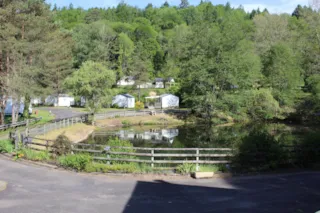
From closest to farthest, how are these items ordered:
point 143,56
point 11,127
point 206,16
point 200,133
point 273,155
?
point 273,155, point 11,127, point 200,133, point 206,16, point 143,56

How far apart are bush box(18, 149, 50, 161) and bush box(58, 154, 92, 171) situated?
6.41ft

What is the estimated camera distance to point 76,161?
15367 millimetres

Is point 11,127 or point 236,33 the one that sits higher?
point 236,33

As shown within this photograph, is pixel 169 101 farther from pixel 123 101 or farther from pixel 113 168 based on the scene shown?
pixel 113 168

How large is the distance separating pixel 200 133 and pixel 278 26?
45.6m

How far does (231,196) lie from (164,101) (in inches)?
2243

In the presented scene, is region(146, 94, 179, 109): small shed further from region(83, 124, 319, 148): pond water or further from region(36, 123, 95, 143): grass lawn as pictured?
region(36, 123, 95, 143): grass lawn

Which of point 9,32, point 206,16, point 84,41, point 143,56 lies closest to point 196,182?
point 9,32

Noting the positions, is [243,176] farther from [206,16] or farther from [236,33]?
[206,16]

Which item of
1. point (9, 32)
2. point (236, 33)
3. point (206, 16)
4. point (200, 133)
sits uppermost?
point (206, 16)

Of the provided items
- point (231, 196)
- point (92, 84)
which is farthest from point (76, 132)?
point (231, 196)

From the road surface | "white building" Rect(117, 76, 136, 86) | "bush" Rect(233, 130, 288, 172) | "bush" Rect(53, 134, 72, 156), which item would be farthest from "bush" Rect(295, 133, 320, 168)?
"white building" Rect(117, 76, 136, 86)

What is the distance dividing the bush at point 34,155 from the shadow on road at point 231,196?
20.8ft

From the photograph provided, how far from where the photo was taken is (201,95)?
52.5 m
